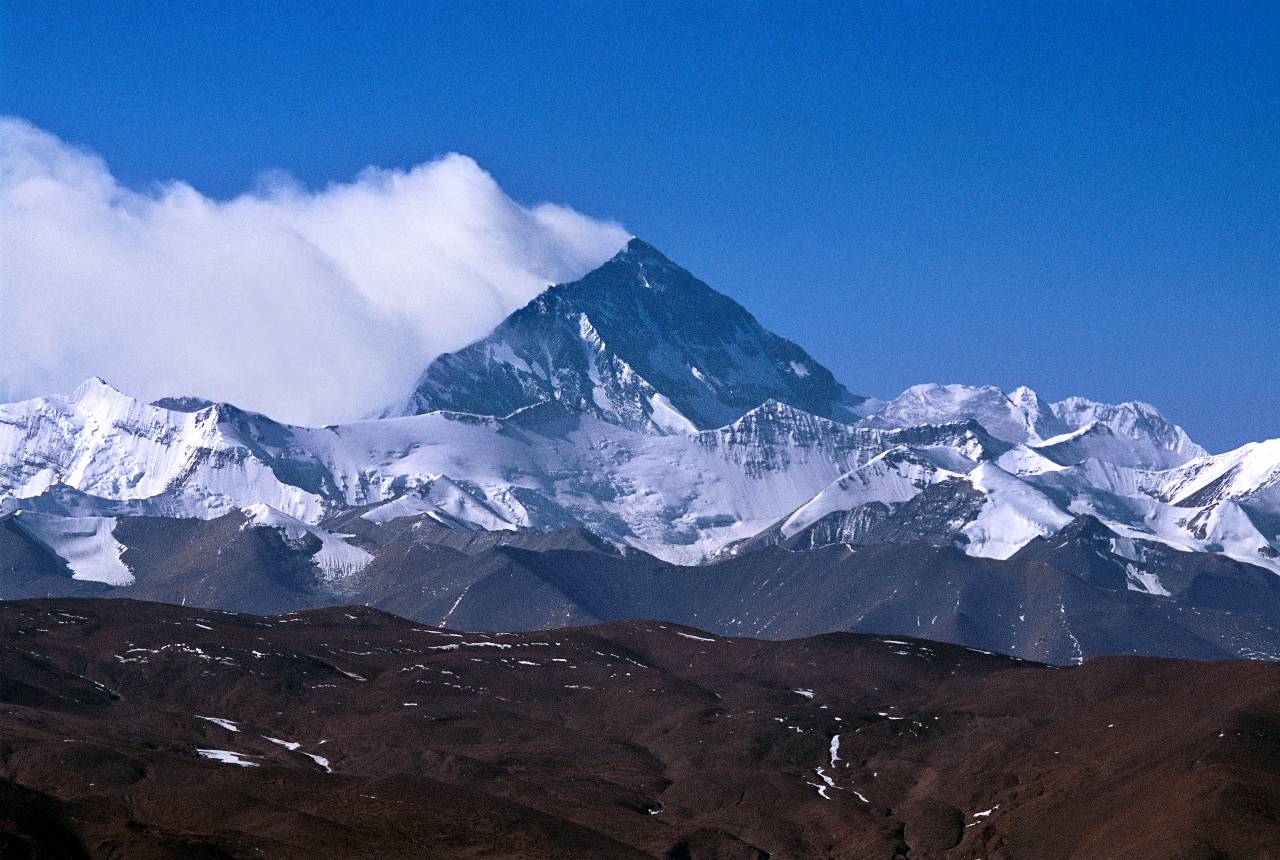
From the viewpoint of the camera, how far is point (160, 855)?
195125mm

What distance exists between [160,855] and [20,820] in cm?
1263

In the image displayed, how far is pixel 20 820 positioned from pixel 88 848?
6.19 m

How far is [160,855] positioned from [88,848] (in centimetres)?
727

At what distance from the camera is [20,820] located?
197 metres

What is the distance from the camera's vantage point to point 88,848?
198 meters
